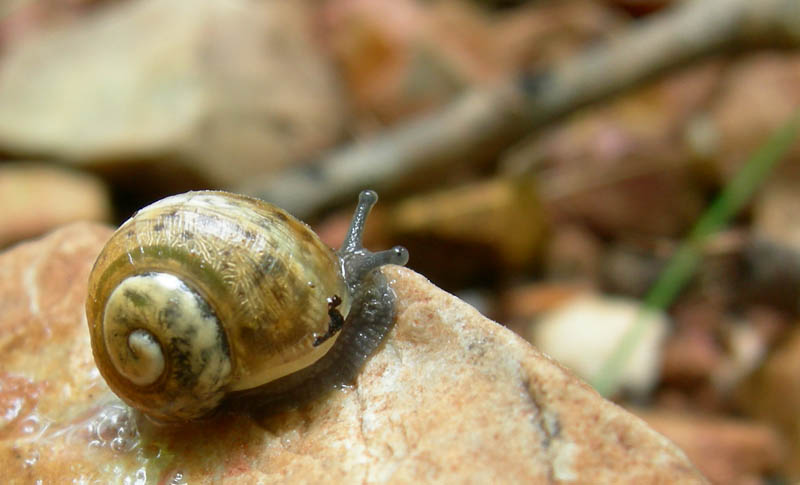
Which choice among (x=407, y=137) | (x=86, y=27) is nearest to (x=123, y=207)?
(x=86, y=27)

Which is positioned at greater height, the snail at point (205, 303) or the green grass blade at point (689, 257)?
the snail at point (205, 303)

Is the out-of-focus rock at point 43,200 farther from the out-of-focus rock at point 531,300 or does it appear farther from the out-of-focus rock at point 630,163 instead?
the out-of-focus rock at point 630,163

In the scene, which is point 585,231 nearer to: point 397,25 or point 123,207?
point 397,25

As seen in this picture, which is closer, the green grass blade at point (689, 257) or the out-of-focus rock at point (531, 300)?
the green grass blade at point (689, 257)

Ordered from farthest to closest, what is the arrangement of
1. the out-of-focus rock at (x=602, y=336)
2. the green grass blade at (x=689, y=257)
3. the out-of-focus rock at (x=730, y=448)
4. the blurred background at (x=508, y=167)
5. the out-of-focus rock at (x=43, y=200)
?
1. the out-of-focus rock at (x=43, y=200)
2. the blurred background at (x=508, y=167)
3. the out-of-focus rock at (x=602, y=336)
4. the green grass blade at (x=689, y=257)
5. the out-of-focus rock at (x=730, y=448)

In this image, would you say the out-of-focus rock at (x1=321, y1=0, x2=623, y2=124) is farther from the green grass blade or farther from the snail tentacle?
the snail tentacle

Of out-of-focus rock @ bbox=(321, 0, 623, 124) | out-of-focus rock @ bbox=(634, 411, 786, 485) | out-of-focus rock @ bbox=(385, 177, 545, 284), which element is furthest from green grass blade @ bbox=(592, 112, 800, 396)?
out-of-focus rock @ bbox=(321, 0, 623, 124)

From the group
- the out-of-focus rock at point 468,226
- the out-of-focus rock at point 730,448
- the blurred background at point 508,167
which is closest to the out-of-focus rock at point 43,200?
the blurred background at point 508,167
